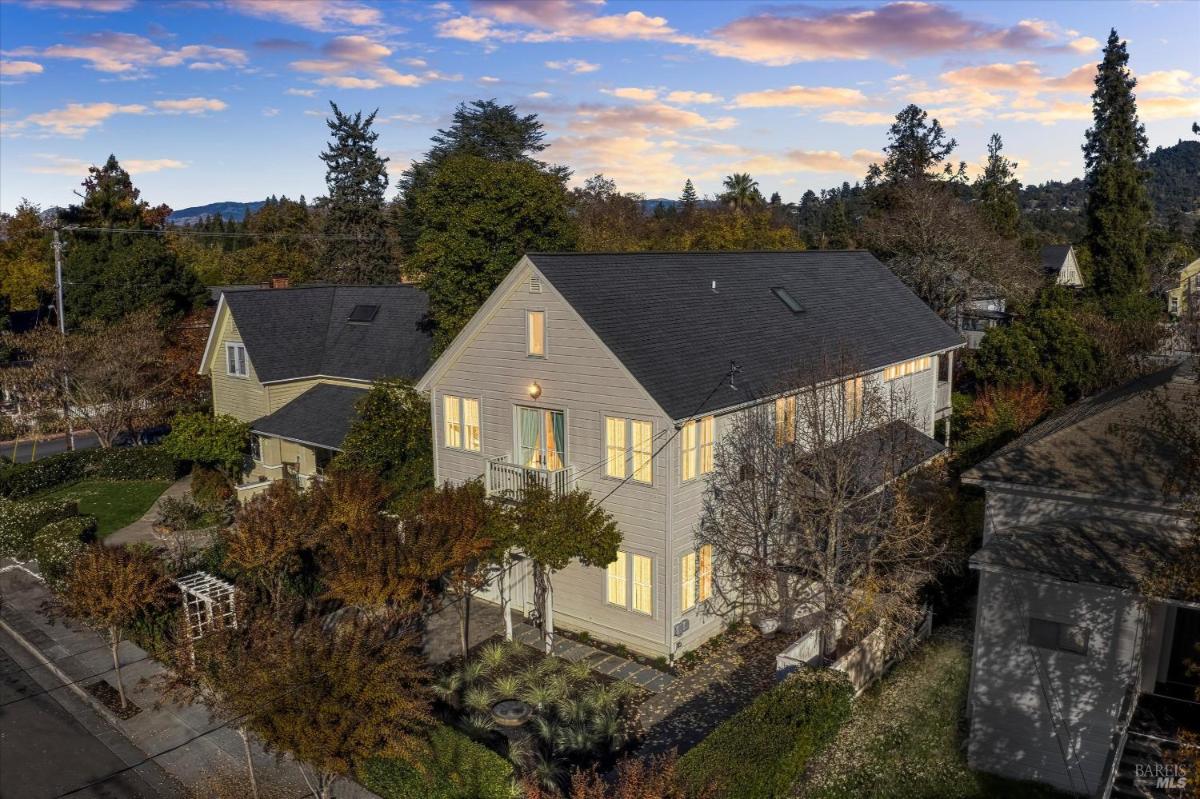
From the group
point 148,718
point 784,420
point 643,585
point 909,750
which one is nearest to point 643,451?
point 643,585

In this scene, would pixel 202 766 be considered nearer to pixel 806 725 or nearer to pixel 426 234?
pixel 806 725

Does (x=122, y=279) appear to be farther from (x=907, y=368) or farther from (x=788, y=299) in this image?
(x=907, y=368)

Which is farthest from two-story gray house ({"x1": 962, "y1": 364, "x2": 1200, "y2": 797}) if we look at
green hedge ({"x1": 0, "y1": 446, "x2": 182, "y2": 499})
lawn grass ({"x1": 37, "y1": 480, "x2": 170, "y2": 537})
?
green hedge ({"x1": 0, "y1": 446, "x2": 182, "y2": 499})

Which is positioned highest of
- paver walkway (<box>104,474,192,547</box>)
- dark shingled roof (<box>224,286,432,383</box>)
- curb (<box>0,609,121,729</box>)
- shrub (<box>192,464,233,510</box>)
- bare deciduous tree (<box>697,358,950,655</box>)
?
dark shingled roof (<box>224,286,432,383</box>)

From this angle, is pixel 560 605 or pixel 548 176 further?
pixel 548 176

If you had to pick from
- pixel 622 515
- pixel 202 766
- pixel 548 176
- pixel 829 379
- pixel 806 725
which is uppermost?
pixel 548 176

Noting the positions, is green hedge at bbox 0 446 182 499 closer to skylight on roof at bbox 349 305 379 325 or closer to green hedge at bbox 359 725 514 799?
skylight on roof at bbox 349 305 379 325

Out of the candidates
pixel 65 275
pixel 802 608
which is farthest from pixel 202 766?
pixel 65 275
